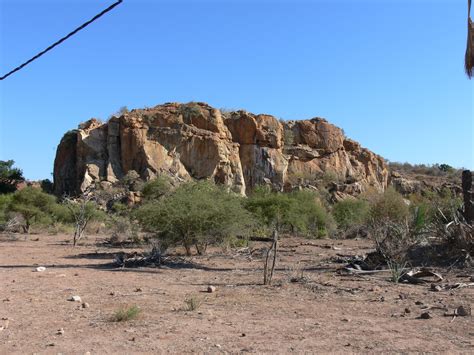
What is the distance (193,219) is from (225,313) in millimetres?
9026

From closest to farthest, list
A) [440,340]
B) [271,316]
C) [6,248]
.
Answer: [440,340] → [271,316] → [6,248]

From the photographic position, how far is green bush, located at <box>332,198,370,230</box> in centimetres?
3584

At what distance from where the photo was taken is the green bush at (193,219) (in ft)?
57.7

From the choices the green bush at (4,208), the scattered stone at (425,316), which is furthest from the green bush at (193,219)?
the green bush at (4,208)

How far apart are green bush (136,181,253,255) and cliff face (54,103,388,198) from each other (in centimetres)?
3163

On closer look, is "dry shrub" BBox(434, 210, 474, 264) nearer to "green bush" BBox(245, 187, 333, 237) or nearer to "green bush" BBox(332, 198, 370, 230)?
"green bush" BBox(245, 187, 333, 237)

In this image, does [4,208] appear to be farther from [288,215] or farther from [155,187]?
[288,215]

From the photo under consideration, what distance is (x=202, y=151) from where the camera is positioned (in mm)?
53562

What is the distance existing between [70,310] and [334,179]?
49955 mm

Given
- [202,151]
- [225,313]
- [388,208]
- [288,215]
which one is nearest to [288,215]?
[288,215]

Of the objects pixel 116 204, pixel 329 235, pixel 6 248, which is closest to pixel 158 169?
pixel 116 204

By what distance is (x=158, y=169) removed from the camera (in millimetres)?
51094

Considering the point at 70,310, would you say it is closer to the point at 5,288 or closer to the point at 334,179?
the point at 5,288

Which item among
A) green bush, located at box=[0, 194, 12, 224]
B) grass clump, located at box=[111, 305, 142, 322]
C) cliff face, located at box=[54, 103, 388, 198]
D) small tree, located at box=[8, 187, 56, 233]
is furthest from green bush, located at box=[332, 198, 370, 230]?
grass clump, located at box=[111, 305, 142, 322]
